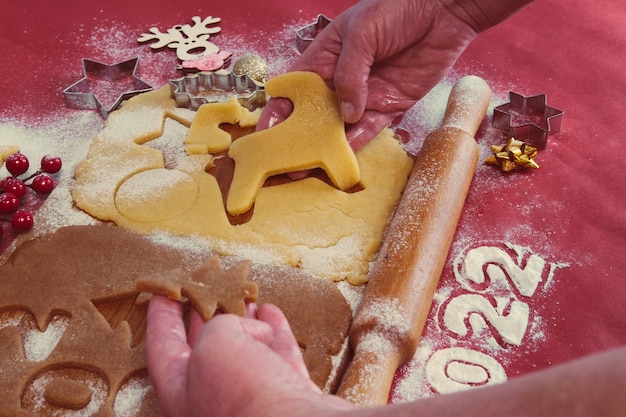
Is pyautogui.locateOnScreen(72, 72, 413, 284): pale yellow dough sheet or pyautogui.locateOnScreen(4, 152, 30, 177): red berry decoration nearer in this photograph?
pyautogui.locateOnScreen(72, 72, 413, 284): pale yellow dough sheet

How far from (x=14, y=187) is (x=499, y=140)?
51.2 inches

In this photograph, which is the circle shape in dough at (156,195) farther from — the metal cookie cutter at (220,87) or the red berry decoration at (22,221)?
the metal cookie cutter at (220,87)

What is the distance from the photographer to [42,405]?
115 centimetres

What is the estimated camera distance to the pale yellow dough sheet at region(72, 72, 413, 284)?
1.42 m

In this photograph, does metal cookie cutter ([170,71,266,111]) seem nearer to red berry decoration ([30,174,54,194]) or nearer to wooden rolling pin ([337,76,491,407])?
red berry decoration ([30,174,54,194])

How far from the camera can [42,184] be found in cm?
161

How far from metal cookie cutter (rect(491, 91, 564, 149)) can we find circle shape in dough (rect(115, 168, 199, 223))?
0.89 meters

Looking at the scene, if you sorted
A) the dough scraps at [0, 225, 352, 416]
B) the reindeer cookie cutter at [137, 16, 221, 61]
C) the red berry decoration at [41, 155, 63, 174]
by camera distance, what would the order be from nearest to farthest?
the dough scraps at [0, 225, 352, 416]
the red berry decoration at [41, 155, 63, 174]
the reindeer cookie cutter at [137, 16, 221, 61]

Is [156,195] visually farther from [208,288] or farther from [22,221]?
[208,288]

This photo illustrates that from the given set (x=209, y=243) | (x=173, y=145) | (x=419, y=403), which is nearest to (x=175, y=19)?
(x=173, y=145)

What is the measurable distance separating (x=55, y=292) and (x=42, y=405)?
245 millimetres

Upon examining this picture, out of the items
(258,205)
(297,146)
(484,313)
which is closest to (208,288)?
(258,205)

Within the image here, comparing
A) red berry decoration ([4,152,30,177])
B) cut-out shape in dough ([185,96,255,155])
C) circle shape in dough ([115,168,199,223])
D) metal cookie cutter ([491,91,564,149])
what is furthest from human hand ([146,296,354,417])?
metal cookie cutter ([491,91,564,149])

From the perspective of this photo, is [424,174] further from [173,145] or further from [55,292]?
[55,292]
